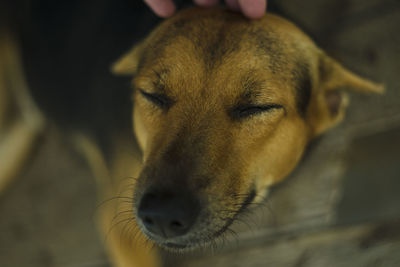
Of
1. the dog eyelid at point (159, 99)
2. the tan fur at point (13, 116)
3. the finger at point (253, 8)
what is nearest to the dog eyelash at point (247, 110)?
the dog eyelid at point (159, 99)

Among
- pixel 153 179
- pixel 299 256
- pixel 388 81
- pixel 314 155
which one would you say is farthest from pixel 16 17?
pixel 388 81

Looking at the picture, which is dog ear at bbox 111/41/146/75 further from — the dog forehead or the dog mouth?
the dog mouth

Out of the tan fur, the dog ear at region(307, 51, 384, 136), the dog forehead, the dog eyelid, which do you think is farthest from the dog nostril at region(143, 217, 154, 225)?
the tan fur

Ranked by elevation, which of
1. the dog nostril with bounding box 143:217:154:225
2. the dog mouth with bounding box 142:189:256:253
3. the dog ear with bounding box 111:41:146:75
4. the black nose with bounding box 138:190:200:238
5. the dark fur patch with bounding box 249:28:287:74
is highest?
the dark fur patch with bounding box 249:28:287:74

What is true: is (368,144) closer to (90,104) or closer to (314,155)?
(314,155)

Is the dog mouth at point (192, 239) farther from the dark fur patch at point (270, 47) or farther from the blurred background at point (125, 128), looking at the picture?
the blurred background at point (125, 128)

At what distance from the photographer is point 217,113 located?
2086 millimetres

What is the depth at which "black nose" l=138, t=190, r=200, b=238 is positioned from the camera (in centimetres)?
180

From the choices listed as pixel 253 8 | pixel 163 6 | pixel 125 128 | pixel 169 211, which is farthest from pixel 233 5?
pixel 169 211

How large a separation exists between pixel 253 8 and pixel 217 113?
706mm

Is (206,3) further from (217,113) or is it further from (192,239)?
(192,239)

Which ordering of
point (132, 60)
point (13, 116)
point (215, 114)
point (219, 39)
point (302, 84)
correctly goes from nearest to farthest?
1. point (215, 114)
2. point (219, 39)
3. point (302, 84)
4. point (132, 60)
5. point (13, 116)

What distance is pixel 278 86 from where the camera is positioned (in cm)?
218

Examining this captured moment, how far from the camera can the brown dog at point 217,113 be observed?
190 cm
